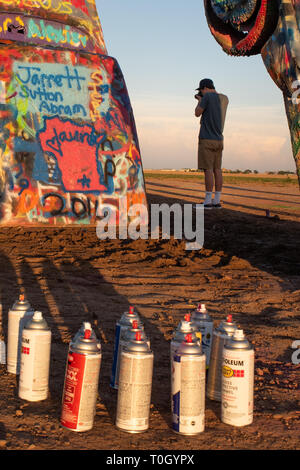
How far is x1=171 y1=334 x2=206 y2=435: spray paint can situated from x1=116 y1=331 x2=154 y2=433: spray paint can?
0.17 metres

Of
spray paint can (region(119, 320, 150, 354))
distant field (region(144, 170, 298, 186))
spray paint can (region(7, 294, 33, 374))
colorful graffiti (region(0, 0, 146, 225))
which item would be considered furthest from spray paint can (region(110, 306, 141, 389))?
Result: distant field (region(144, 170, 298, 186))

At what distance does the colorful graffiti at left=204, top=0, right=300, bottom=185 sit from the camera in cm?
589

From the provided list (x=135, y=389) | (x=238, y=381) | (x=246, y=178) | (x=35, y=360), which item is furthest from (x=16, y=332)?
(x=246, y=178)

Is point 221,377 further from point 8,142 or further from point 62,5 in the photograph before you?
point 62,5

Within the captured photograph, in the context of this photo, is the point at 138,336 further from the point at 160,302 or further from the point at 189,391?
the point at 160,302

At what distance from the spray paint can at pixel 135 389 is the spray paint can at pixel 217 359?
25.0 inches

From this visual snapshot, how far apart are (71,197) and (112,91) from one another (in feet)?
7.49

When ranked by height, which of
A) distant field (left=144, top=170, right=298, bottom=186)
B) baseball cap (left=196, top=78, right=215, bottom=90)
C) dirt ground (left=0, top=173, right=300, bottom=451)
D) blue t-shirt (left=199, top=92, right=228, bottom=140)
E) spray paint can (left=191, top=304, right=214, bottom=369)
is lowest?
dirt ground (left=0, top=173, right=300, bottom=451)

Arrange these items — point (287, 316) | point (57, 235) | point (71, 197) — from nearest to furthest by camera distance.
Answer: point (287, 316), point (57, 235), point (71, 197)

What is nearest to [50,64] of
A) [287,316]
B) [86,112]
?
[86,112]

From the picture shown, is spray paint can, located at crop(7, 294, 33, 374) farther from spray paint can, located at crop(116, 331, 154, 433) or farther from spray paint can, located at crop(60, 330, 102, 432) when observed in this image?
spray paint can, located at crop(116, 331, 154, 433)

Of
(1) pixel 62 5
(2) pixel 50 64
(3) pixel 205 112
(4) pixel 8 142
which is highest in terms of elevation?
(1) pixel 62 5

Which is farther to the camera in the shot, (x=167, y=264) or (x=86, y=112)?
(x=86, y=112)
